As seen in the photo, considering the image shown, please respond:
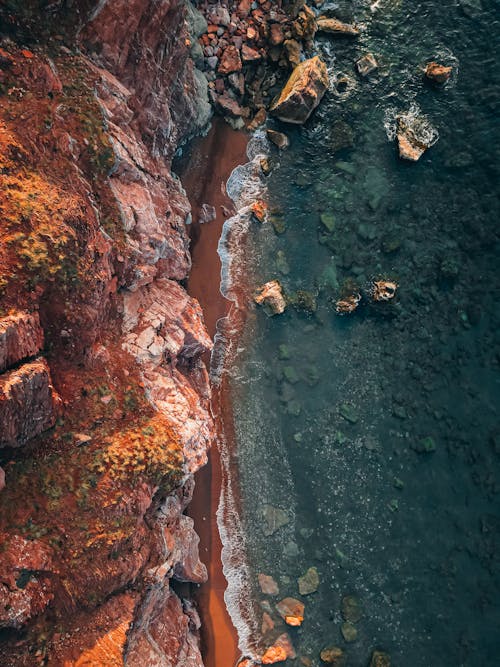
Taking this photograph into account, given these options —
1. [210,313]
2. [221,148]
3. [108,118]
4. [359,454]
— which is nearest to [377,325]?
[359,454]

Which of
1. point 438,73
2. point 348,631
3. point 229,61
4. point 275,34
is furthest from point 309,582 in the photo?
point 275,34

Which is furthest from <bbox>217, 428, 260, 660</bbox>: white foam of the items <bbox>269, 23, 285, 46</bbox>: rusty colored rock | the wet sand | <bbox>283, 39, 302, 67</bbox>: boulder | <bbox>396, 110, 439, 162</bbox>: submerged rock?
<bbox>269, 23, 285, 46</bbox>: rusty colored rock

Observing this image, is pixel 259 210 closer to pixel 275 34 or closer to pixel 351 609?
pixel 275 34

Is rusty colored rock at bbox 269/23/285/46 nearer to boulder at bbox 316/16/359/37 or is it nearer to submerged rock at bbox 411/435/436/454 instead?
boulder at bbox 316/16/359/37

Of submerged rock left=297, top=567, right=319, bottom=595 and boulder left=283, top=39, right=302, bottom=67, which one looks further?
boulder left=283, top=39, right=302, bottom=67

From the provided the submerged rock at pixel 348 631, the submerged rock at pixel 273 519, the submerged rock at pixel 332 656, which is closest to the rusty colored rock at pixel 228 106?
the submerged rock at pixel 273 519

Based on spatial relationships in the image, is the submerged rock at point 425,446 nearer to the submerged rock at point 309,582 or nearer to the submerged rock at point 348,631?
the submerged rock at point 309,582
